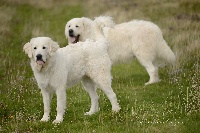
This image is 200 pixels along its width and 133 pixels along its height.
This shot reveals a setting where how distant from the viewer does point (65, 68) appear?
Answer: 7145 mm

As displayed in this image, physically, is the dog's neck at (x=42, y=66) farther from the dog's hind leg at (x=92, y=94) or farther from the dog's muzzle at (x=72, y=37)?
the dog's muzzle at (x=72, y=37)

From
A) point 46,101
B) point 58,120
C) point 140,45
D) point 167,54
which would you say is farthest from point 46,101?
point 167,54

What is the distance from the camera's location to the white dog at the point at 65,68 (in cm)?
691

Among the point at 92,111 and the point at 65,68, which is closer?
the point at 65,68

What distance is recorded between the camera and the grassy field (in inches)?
252

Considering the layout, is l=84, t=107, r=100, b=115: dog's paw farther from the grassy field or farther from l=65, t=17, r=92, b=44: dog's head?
l=65, t=17, r=92, b=44: dog's head

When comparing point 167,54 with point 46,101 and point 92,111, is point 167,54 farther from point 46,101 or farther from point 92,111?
point 46,101

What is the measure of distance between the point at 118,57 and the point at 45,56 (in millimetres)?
4503

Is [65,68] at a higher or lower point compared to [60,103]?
higher

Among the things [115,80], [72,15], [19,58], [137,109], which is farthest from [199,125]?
[72,15]

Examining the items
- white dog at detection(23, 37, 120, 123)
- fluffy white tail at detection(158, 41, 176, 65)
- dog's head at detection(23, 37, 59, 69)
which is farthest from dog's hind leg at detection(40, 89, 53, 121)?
fluffy white tail at detection(158, 41, 176, 65)

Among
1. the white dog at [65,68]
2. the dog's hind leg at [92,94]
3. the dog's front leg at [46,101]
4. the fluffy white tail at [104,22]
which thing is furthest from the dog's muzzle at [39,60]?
the fluffy white tail at [104,22]

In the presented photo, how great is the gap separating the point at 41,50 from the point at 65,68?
0.56 metres

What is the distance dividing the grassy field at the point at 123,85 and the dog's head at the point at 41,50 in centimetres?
92
